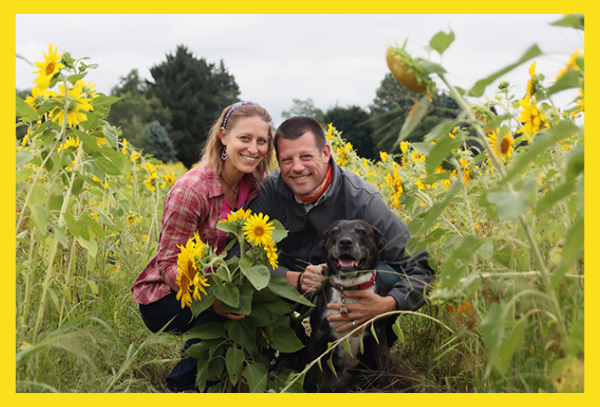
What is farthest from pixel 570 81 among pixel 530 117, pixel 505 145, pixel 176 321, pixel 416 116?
pixel 176 321

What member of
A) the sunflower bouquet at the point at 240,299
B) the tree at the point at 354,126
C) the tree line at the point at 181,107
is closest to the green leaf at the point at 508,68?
the sunflower bouquet at the point at 240,299

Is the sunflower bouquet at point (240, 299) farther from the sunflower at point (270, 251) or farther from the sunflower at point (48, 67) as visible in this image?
the sunflower at point (48, 67)

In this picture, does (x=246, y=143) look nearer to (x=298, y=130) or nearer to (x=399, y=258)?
(x=298, y=130)

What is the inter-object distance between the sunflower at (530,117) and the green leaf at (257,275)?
1.25 meters

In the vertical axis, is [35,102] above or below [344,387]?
above

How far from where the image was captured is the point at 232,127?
3121mm

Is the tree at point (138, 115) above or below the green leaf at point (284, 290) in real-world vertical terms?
above

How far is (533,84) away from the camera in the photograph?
185 centimetres

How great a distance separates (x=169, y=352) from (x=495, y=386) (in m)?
2.02

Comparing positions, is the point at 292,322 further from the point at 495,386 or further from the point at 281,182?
the point at 495,386

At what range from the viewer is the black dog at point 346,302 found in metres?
2.61

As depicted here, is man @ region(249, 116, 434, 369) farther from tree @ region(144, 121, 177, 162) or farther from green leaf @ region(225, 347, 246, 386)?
tree @ region(144, 121, 177, 162)

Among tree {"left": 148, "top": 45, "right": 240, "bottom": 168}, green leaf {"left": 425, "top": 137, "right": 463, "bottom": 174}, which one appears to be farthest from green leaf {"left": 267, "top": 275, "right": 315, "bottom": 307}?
tree {"left": 148, "top": 45, "right": 240, "bottom": 168}

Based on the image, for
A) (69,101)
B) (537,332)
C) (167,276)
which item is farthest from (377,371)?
(69,101)
